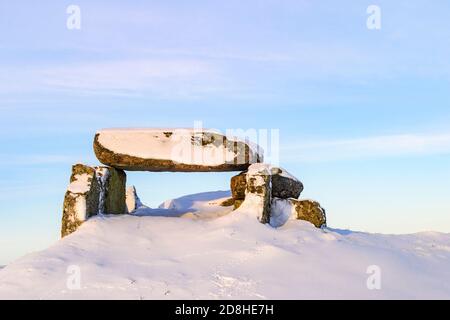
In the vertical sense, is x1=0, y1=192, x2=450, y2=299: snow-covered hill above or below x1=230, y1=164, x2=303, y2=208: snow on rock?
below

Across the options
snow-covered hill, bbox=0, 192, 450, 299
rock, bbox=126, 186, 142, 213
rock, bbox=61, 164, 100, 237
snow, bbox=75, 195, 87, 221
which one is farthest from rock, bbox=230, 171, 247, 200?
rock, bbox=126, 186, 142, 213

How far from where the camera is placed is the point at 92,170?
50.9ft

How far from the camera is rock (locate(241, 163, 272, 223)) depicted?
15234 millimetres

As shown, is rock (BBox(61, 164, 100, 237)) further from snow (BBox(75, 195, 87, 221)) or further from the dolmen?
the dolmen

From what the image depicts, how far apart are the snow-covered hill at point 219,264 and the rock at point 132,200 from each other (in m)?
4.68

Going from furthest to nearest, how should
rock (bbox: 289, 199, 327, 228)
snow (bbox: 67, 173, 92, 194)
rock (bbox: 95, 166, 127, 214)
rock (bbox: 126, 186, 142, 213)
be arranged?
rock (bbox: 126, 186, 142, 213) → rock (bbox: 289, 199, 327, 228) → rock (bbox: 95, 166, 127, 214) → snow (bbox: 67, 173, 92, 194)

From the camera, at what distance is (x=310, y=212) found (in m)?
16.3

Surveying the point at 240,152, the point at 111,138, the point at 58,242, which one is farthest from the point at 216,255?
the point at 111,138

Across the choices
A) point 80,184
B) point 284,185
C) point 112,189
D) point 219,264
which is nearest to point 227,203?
point 284,185

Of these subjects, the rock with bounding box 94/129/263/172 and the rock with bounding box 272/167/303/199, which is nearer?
the rock with bounding box 94/129/263/172

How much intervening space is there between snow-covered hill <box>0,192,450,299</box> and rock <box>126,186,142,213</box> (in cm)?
468

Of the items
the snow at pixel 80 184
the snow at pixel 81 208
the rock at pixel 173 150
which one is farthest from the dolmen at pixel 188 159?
the snow at pixel 81 208

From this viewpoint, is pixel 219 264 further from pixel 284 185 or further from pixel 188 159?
pixel 284 185

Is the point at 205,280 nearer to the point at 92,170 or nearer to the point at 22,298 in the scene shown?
the point at 22,298
